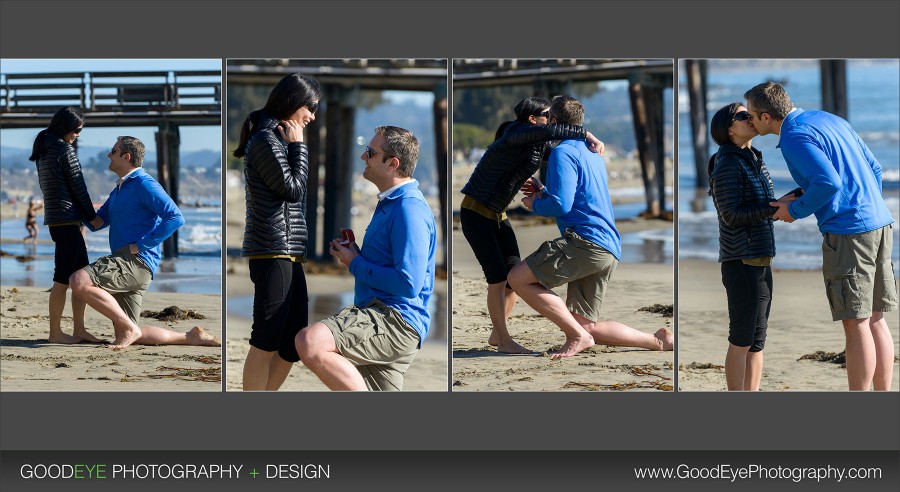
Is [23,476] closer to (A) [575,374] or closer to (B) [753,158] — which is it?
(A) [575,374]

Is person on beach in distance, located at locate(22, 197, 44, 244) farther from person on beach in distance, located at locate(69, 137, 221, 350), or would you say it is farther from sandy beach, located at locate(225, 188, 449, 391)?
sandy beach, located at locate(225, 188, 449, 391)

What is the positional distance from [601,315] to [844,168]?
1.78 metres

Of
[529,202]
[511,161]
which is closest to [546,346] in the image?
[529,202]

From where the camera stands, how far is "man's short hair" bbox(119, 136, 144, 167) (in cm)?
940

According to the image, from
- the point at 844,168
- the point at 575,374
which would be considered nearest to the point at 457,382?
the point at 575,374

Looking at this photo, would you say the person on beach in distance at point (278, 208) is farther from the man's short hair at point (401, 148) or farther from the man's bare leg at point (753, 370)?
the man's bare leg at point (753, 370)

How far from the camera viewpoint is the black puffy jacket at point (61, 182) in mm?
9453

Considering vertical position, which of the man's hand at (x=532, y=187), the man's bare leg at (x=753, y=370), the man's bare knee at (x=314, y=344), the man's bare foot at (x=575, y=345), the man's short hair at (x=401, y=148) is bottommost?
the man's bare leg at (x=753, y=370)

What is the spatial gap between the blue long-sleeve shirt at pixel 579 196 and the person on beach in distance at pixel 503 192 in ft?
0.32

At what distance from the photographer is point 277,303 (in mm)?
8531

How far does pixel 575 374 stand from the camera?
934 centimetres

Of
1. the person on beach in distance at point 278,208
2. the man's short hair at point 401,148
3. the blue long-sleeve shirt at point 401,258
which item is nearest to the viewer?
the blue long-sleeve shirt at point 401,258

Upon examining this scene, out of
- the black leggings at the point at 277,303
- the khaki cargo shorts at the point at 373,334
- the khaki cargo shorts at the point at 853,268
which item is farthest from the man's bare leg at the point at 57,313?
the khaki cargo shorts at the point at 853,268

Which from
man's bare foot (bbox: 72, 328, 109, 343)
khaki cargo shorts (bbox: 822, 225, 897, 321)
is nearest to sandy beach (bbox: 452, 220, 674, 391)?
khaki cargo shorts (bbox: 822, 225, 897, 321)
